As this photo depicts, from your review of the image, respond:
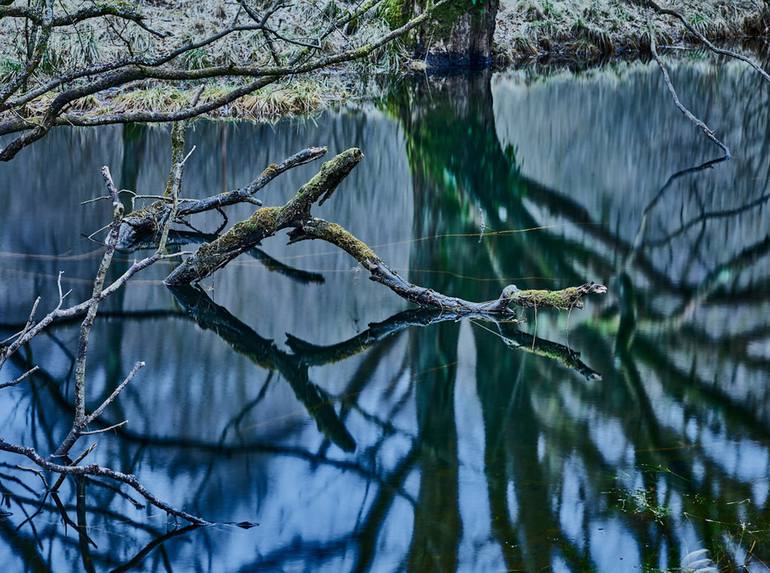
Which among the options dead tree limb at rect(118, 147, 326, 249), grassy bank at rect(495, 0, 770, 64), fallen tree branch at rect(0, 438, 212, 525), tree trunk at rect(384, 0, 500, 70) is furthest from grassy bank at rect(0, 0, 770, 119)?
fallen tree branch at rect(0, 438, 212, 525)

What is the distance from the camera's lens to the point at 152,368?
6.13 m

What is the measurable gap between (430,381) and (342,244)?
52.4 inches

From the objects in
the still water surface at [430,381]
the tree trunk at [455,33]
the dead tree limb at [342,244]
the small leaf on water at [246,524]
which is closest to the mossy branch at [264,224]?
the dead tree limb at [342,244]

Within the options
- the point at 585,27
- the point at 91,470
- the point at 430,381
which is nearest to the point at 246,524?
the point at 91,470

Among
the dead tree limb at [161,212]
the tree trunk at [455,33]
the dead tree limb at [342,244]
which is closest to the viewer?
the dead tree limb at [342,244]

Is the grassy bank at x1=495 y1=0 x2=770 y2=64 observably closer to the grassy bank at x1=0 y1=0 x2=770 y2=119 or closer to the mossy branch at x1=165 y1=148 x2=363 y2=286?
the grassy bank at x1=0 y1=0 x2=770 y2=119

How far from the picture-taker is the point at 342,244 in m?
6.77

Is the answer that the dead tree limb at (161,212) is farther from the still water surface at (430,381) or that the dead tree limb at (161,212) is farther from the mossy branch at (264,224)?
the mossy branch at (264,224)

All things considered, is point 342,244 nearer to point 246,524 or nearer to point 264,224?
point 264,224

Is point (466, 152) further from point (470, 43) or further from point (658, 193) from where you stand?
point (470, 43)

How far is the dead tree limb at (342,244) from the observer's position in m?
6.45

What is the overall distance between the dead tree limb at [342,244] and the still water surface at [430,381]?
0.60 feet

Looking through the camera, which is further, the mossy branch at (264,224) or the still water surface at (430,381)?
the mossy branch at (264,224)

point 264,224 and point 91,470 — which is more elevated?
point 264,224
